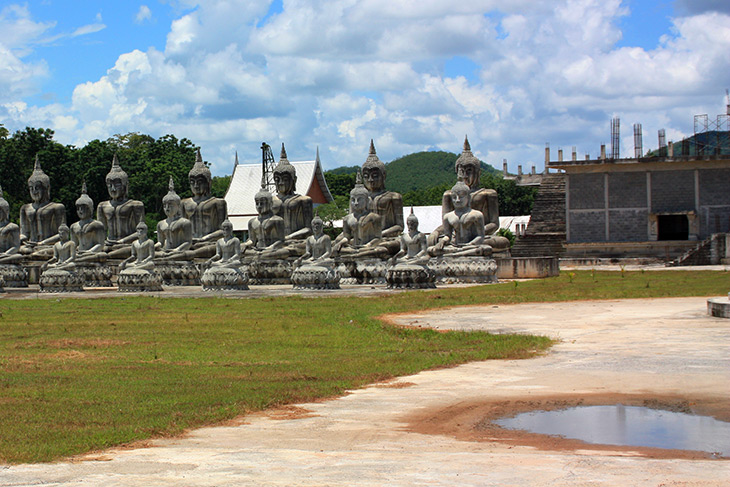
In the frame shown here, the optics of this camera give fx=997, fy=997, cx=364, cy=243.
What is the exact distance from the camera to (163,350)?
1474cm

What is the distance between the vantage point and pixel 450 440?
8.27 metres

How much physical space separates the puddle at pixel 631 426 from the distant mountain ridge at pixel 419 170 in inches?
5875

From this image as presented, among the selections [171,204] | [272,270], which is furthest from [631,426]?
[171,204]

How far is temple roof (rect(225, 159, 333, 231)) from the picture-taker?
68.3 m

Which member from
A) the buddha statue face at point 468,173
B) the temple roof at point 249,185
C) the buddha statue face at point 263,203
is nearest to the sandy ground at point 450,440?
the buddha statue face at point 263,203

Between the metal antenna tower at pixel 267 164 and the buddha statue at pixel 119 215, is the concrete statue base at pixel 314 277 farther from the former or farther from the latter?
the metal antenna tower at pixel 267 164

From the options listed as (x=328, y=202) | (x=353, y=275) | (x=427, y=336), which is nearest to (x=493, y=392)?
(x=427, y=336)

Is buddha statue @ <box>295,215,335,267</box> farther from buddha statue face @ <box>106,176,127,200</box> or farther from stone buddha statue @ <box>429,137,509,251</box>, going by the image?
buddha statue face @ <box>106,176,127,200</box>

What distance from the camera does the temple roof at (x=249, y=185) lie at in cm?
6831

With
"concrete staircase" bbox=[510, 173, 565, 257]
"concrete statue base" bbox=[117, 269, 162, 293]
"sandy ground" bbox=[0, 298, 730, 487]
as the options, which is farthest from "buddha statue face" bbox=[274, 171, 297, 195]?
"concrete staircase" bbox=[510, 173, 565, 257]

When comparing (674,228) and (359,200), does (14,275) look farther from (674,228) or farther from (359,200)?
(674,228)

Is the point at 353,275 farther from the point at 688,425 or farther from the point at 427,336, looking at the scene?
the point at 688,425

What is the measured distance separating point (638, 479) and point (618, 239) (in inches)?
2270

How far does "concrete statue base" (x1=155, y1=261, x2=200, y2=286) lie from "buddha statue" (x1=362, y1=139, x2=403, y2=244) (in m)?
6.77
